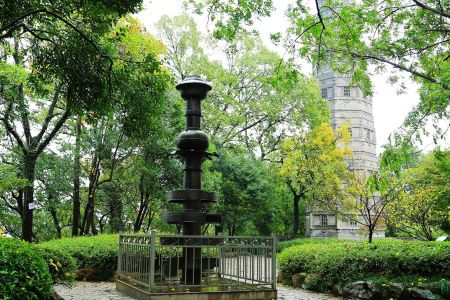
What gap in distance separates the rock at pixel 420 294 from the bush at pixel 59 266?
21.1 ft

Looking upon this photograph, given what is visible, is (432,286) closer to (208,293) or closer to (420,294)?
(420,294)

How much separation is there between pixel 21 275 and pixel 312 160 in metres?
21.4

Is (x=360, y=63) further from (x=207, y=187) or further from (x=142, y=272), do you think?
(x=207, y=187)

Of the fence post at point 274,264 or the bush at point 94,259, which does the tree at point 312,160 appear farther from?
the fence post at point 274,264

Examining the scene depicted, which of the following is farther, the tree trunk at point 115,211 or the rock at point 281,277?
the tree trunk at point 115,211

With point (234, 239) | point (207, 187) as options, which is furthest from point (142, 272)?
point (207, 187)

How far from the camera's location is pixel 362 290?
29.8ft

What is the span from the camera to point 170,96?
17891mm

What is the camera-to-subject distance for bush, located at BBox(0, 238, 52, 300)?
383cm

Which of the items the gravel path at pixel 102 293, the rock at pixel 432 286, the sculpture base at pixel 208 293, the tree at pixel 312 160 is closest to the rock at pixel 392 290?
the rock at pixel 432 286

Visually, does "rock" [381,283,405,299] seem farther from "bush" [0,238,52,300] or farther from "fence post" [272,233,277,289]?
"bush" [0,238,52,300]

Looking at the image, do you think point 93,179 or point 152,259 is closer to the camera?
point 152,259

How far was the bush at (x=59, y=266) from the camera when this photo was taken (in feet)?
22.0

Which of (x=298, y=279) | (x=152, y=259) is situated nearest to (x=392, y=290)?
(x=298, y=279)
